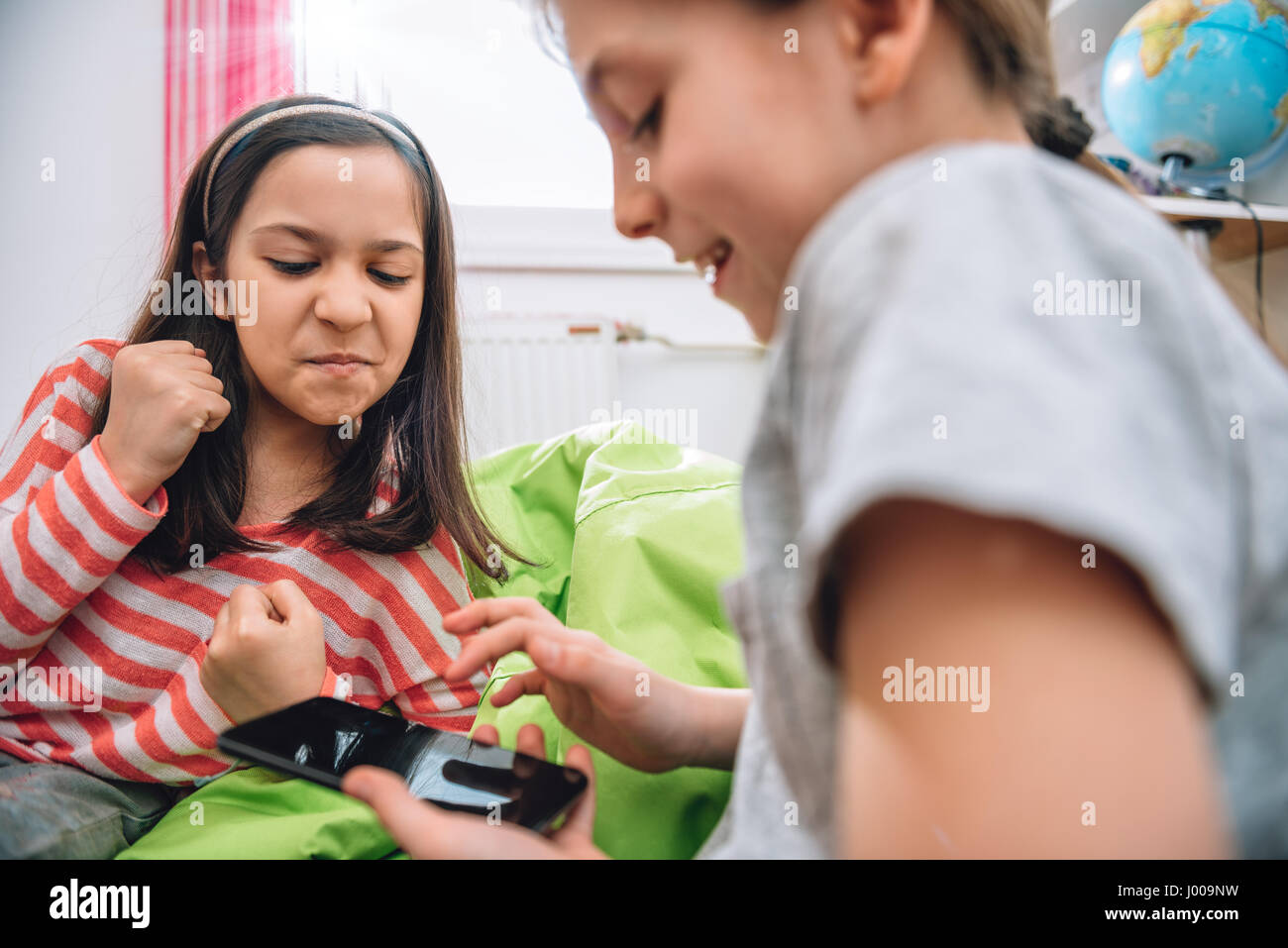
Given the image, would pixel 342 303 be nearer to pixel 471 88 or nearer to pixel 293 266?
pixel 293 266

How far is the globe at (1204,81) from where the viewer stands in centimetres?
130

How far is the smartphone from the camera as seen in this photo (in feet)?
1.42

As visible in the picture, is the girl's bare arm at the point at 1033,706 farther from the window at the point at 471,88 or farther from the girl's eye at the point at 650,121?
the window at the point at 471,88

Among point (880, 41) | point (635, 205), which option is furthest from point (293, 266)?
point (880, 41)

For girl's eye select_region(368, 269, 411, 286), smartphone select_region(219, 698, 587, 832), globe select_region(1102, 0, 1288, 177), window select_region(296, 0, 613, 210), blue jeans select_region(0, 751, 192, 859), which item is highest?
window select_region(296, 0, 613, 210)

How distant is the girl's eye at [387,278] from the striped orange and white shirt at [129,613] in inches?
8.6

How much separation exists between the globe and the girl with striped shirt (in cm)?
115

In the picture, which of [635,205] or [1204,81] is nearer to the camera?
[635,205]

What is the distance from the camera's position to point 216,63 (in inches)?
63.6

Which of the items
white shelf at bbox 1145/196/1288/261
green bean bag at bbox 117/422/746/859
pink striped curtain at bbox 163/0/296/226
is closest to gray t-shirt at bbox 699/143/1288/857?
green bean bag at bbox 117/422/746/859

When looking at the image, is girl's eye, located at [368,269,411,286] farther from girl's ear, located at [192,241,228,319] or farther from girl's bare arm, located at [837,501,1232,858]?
girl's bare arm, located at [837,501,1232,858]

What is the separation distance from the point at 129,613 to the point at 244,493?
A: 14cm

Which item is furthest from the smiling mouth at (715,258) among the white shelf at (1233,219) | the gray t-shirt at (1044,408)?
the white shelf at (1233,219)

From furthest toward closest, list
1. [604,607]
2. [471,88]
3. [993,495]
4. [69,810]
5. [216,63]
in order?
[471,88] < [216,63] < [604,607] < [69,810] < [993,495]
